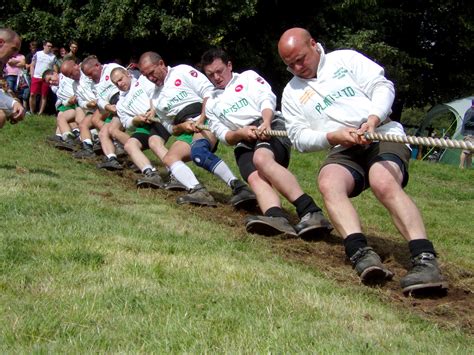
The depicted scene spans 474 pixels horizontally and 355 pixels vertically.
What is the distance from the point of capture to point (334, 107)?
5.01 meters

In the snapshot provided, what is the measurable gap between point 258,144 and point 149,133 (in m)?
3.00

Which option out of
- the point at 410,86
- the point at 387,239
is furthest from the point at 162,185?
the point at 410,86

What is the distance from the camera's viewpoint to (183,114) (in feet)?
26.6

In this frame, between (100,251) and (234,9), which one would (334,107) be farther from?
(234,9)

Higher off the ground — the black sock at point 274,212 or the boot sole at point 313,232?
the black sock at point 274,212

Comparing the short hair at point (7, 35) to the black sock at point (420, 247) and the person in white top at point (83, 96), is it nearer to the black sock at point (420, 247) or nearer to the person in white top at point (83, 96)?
the person in white top at point (83, 96)

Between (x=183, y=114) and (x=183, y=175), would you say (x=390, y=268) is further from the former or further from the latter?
(x=183, y=114)

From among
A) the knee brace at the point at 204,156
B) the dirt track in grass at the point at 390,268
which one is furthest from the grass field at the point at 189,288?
the knee brace at the point at 204,156

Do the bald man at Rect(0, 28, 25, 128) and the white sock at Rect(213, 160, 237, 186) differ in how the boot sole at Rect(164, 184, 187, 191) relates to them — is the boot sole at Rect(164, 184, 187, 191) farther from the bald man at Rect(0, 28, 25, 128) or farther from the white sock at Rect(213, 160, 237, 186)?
the bald man at Rect(0, 28, 25, 128)

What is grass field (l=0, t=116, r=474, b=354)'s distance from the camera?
9.50ft

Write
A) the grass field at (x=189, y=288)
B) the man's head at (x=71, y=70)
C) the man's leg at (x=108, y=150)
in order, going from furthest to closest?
the man's head at (x=71, y=70), the man's leg at (x=108, y=150), the grass field at (x=189, y=288)

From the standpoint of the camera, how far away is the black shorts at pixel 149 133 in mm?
8711

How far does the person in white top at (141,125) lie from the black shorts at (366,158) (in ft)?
11.8

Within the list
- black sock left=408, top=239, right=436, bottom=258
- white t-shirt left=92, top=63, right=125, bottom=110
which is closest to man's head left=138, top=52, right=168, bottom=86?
white t-shirt left=92, top=63, right=125, bottom=110
